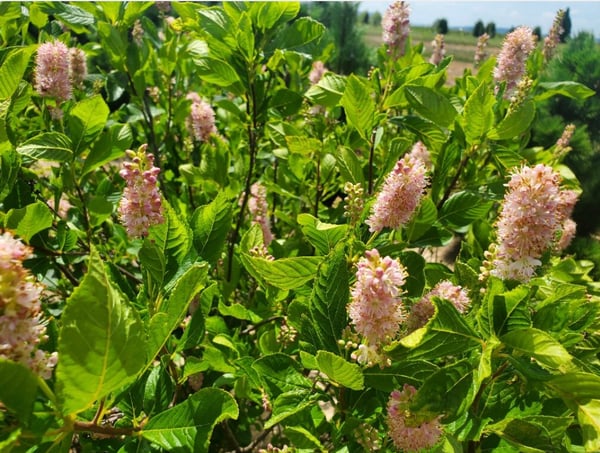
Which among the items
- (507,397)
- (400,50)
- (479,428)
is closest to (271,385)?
(479,428)

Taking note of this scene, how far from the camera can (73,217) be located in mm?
2385

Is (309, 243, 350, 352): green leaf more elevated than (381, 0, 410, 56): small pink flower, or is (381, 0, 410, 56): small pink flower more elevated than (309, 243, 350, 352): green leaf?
(381, 0, 410, 56): small pink flower

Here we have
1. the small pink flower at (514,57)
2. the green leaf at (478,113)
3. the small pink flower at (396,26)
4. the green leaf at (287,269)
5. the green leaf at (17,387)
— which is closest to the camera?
the green leaf at (17,387)

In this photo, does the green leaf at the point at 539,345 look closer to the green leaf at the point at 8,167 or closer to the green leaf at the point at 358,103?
the green leaf at the point at 358,103

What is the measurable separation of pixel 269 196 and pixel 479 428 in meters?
2.03

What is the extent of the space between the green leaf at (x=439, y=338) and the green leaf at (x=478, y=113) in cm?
82

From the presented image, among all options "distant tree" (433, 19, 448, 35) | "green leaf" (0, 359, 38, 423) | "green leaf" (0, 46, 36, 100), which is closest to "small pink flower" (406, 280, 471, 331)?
"green leaf" (0, 359, 38, 423)

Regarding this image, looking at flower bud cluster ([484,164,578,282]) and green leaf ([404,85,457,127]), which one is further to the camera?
green leaf ([404,85,457,127])

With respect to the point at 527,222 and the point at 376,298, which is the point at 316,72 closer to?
the point at 527,222

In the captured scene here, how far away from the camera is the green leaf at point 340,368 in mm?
916

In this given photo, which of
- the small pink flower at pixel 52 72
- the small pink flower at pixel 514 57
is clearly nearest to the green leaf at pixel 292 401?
the small pink flower at pixel 52 72

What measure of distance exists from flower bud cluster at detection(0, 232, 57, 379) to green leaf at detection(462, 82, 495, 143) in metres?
1.32

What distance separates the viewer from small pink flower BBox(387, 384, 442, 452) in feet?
3.40

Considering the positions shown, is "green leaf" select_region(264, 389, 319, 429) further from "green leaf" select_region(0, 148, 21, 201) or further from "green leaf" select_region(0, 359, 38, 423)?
"green leaf" select_region(0, 148, 21, 201)
